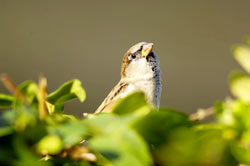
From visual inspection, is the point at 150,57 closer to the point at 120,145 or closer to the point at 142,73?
the point at 142,73

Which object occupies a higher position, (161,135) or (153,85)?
(153,85)

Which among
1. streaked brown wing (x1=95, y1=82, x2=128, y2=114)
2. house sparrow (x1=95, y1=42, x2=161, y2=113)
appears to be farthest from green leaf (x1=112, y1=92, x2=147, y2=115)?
house sparrow (x1=95, y1=42, x2=161, y2=113)

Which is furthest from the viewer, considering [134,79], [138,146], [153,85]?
[134,79]

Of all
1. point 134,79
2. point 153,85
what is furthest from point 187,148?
point 134,79

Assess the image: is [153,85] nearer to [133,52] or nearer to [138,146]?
[133,52]

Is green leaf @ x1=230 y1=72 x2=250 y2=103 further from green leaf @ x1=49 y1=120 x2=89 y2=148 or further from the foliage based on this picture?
green leaf @ x1=49 y1=120 x2=89 y2=148

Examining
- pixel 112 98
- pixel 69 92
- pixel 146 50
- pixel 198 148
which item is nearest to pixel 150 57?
pixel 146 50
